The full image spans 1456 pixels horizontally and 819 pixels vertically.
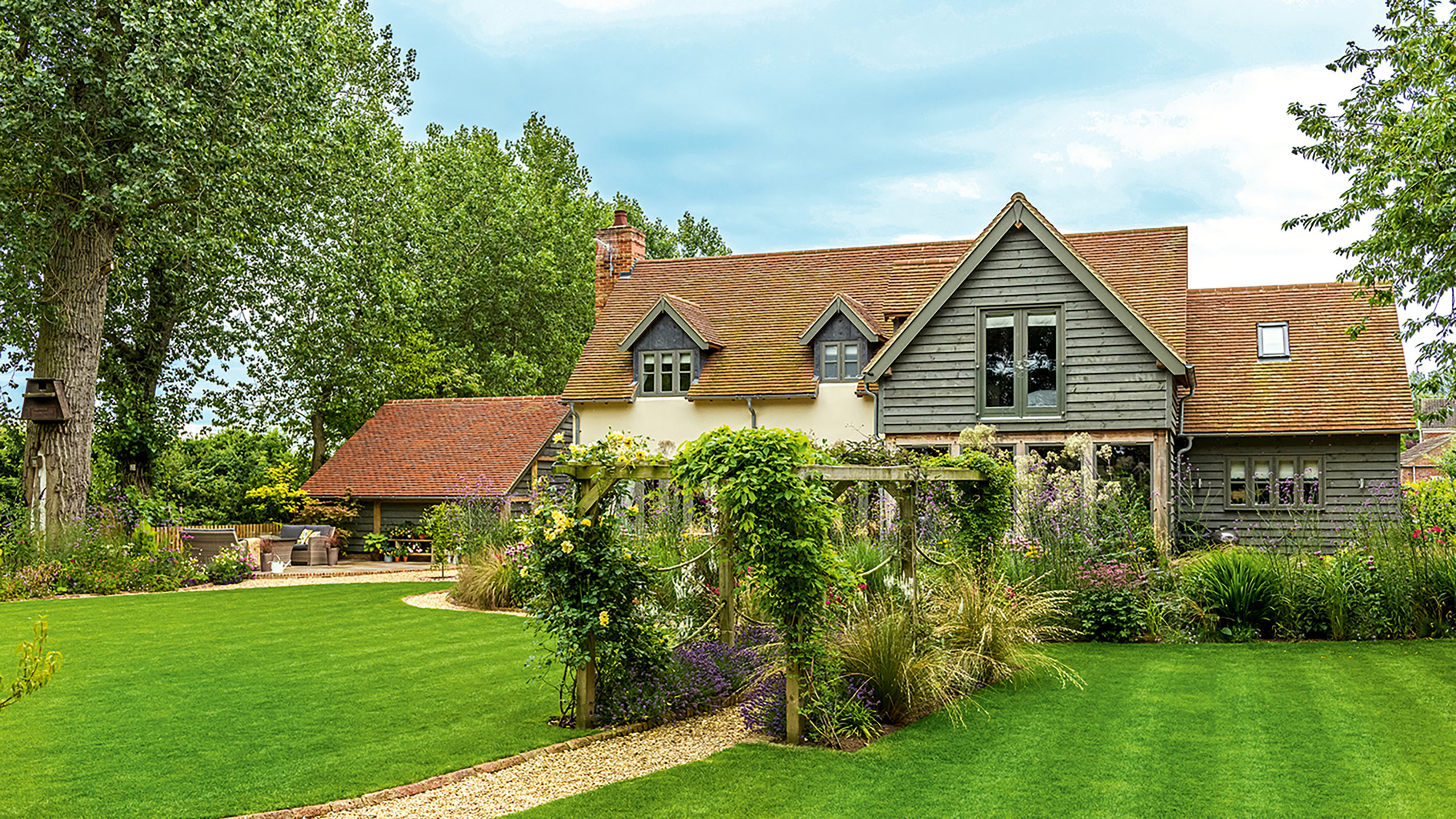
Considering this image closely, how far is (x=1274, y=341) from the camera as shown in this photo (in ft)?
71.5

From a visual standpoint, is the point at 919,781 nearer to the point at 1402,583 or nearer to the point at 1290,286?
the point at 1402,583

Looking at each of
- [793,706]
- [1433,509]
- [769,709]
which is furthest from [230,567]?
[1433,509]

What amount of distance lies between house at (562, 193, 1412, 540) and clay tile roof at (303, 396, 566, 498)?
582cm

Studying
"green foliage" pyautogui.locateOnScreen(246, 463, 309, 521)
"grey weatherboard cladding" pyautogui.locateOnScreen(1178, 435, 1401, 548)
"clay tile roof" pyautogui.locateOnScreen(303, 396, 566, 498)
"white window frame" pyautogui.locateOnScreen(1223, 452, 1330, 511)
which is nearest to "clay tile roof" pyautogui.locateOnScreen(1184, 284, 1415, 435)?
"grey weatherboard cladding" pyautogui.locateOnScreen(1178, 435, 1401, 548)

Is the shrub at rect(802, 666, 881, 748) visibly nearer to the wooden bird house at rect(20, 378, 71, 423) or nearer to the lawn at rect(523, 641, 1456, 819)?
the lawn at rect(523, 641, 1456, 819)

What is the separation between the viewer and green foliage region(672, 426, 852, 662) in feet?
22.9

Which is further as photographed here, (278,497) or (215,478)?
(215,478)

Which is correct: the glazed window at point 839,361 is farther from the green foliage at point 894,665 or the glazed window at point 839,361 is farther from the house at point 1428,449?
the house at point 1428,449

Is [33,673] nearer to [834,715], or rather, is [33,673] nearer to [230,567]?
[834,715]

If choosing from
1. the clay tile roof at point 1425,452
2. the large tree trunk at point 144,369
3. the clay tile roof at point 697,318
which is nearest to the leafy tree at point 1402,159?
the clay tile roof at point 697,318

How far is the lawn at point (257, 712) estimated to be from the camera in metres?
6.35

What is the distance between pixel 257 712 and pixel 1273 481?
18373 mm

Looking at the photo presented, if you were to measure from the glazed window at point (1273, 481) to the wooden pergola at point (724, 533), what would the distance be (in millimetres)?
12754

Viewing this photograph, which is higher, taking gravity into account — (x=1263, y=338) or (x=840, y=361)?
(x=1263, y=338)
